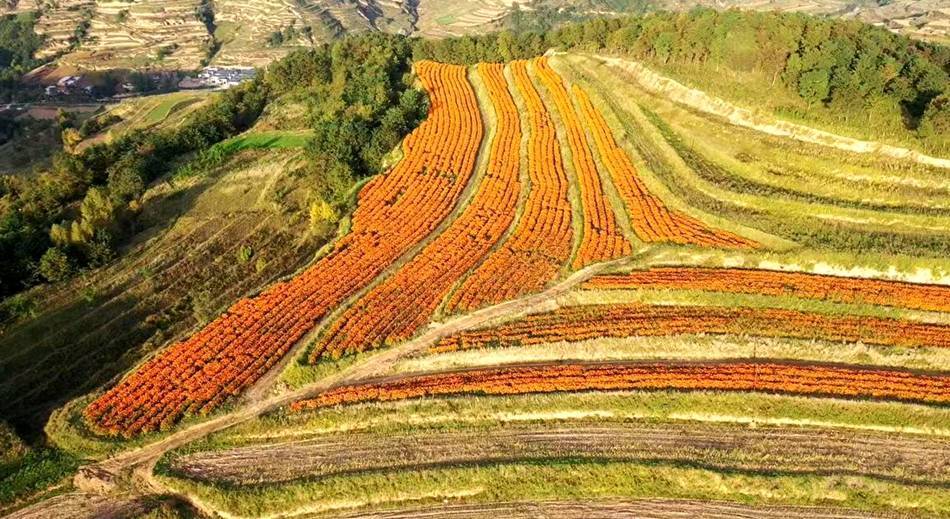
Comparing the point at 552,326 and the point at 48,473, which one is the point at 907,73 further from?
the point at 48,473

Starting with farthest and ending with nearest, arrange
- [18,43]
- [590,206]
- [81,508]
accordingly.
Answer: [18,43] → [590,206] → [81,508]

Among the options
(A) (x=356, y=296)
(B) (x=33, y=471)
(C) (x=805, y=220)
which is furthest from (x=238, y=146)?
(C) (x=805, y=220)

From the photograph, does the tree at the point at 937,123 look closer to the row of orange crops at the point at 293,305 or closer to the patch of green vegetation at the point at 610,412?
the patch of green vegetation at the point at 610,412

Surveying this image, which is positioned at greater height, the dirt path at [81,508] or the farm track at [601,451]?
the farm track at [601,451]

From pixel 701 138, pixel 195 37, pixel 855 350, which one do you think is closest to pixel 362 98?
pixel 701 138

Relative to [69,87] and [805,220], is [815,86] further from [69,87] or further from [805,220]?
[69,87]

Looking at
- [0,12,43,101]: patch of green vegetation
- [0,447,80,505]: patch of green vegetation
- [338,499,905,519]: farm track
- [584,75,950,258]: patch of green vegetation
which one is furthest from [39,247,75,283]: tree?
[0,12,43,101]: patch of green vegetation

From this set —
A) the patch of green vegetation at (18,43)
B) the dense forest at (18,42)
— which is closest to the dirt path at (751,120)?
the patch of green vegetation at (18,43)

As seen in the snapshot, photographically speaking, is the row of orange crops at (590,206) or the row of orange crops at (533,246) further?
the row of orange crops at (590,206)
